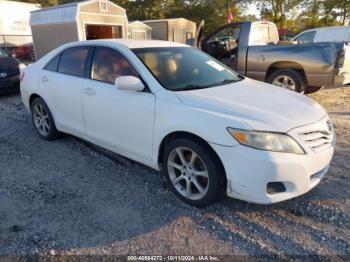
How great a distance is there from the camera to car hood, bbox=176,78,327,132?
2723 mm

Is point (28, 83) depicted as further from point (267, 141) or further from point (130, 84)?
point (267, 141)

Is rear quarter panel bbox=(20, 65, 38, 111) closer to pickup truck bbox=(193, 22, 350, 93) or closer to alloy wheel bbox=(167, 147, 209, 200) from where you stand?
alloy wheel bbox=(167, 147, 209, 200)

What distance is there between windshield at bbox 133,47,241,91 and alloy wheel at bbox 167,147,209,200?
701 millimetres

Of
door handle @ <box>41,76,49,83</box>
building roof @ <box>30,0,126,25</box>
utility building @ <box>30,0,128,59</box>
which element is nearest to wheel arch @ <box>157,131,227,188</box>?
door handle @ <box>41,76,49,83</box>

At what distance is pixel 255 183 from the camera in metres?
2.66

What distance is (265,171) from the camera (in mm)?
2600

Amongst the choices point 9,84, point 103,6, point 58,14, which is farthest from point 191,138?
point 103,6

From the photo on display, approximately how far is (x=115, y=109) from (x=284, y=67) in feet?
16.2

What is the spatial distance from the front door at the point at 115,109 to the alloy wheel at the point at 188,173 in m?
0.32

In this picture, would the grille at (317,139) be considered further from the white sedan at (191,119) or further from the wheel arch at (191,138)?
the wheel arch at (191,138)

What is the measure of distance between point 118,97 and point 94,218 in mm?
1327

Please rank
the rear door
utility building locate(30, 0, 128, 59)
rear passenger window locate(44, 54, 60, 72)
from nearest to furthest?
the rear door, rear passenger window locate(44, 54, 60, 72), utility building locate(30, 0, 128, 59)

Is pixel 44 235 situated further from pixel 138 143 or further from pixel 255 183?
pixel 255 183

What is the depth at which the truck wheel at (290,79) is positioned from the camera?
693cm
